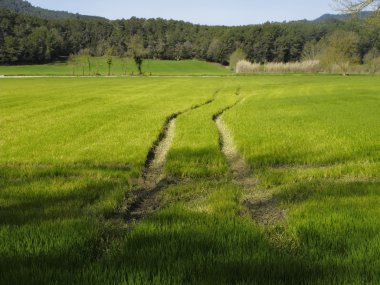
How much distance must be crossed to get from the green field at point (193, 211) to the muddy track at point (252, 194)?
0.08 m

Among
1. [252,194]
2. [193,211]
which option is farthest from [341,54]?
[193,211]

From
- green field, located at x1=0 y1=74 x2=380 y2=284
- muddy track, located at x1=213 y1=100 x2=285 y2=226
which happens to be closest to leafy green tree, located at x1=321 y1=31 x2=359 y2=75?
green field, located at x1=0 y1=74 x2=380 y2=284

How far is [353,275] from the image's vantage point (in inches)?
168

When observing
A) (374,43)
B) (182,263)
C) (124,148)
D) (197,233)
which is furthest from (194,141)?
(374,43)

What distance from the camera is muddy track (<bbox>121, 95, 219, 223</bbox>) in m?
7.62

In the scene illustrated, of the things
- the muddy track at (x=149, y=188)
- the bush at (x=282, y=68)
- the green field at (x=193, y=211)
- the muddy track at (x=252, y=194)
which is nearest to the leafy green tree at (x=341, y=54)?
the bush at (x=282, y=68)

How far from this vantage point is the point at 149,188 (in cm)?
946

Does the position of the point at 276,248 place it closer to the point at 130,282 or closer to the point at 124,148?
the point at 130,282

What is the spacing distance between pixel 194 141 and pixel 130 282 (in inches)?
442

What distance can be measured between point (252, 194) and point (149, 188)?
7.57 ft

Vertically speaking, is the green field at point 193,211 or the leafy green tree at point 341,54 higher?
the leafy green tree at point 341,54

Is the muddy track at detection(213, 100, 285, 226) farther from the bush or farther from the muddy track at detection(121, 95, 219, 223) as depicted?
the bush

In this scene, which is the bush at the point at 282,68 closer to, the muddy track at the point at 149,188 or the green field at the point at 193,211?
the green field at the point at 193,211

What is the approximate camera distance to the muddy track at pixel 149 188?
300 inches
